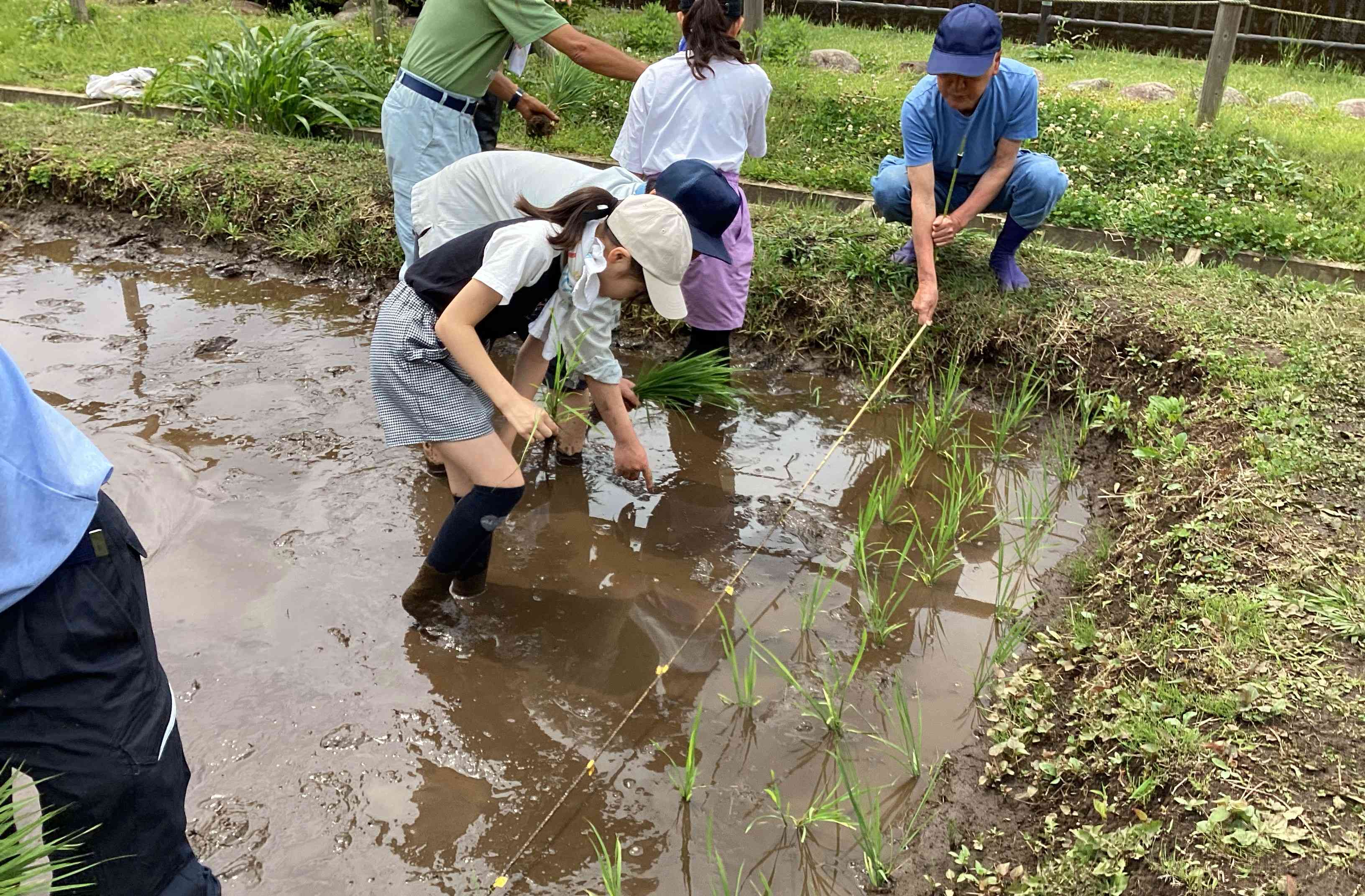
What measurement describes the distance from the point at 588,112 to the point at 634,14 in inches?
140

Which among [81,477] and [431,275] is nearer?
[81,477]

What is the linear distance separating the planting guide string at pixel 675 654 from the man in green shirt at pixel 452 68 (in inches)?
61.6

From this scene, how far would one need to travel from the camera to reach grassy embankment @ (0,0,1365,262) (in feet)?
17.6

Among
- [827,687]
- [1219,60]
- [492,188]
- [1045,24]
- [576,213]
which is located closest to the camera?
[576,213]

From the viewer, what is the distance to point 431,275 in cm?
281

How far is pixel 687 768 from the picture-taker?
8.00 ft

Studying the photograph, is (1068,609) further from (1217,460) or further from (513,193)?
(513,193)

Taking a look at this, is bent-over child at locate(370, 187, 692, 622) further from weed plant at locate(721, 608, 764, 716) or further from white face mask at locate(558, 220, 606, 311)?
weed plant at locate(721, 608, 764, 716)

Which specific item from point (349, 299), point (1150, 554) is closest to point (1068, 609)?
point (1150, 554)

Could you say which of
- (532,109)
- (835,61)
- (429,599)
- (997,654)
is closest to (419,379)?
(429,599)

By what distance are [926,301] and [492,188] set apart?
1.79 metres

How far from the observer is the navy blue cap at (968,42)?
3.98 m

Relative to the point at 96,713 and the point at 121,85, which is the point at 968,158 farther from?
the point at 121,85

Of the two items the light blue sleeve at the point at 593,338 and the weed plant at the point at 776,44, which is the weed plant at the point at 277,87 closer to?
the weed plant at the point at 776,44
